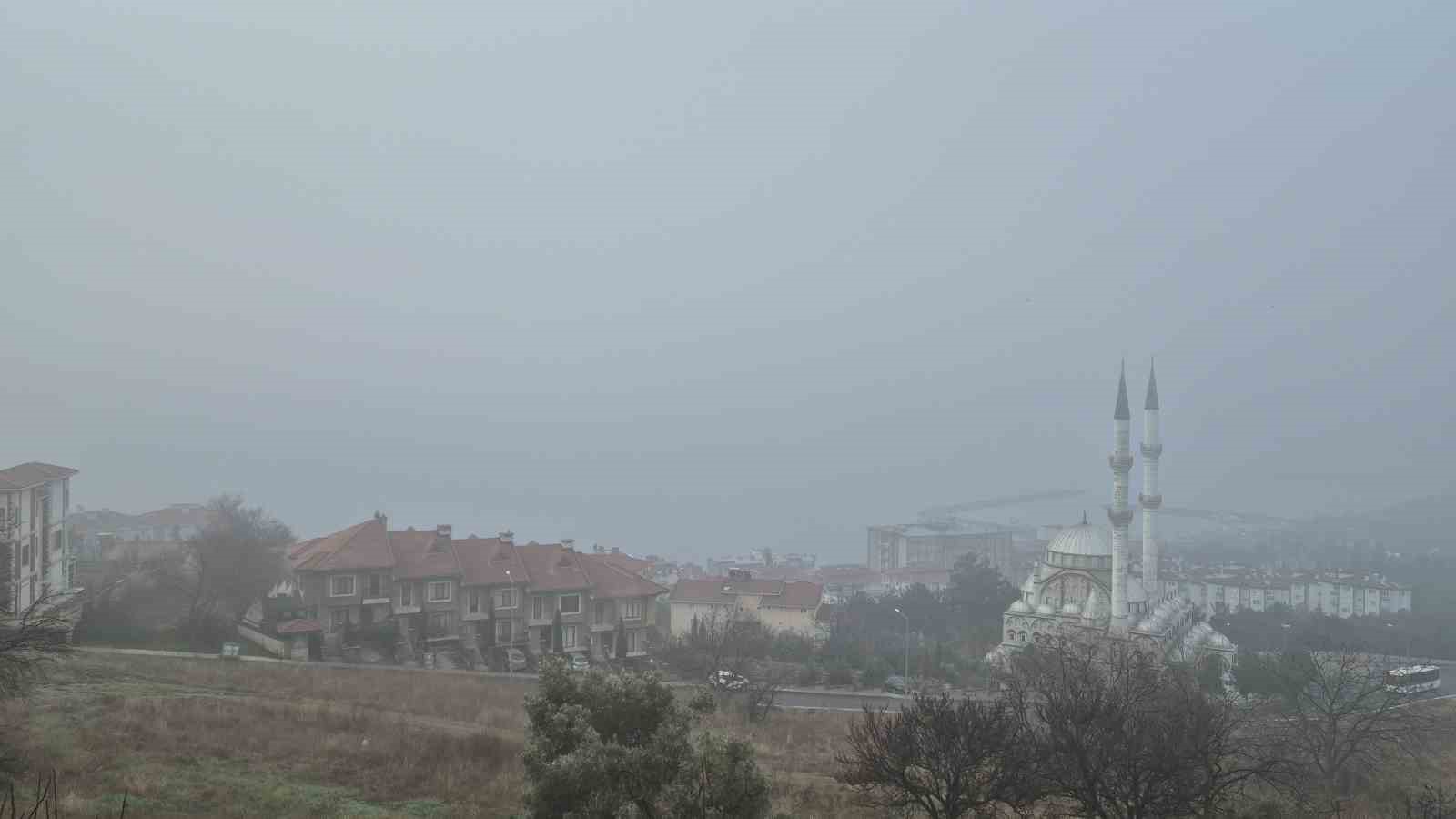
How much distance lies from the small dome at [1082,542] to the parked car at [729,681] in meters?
25.3

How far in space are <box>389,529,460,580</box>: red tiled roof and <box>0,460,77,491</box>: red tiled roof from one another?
995 cm

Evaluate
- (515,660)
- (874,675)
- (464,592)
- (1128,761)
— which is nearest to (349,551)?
(464,592)

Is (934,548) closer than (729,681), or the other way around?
(729,681)

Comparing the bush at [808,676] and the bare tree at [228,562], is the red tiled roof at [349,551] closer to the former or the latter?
the bare tree at [228,562]

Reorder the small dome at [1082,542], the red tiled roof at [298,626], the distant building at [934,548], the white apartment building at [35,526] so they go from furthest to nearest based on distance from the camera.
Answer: the distant building at [934,548], the small dome at [1082,542], the red tiled roof at [298,626], the white apartment building at [35,526]

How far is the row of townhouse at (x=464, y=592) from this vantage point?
30.0m

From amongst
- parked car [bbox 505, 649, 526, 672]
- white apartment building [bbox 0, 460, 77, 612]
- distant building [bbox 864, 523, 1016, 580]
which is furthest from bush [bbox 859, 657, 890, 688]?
distant building [bbox 864, 523, 1016, 580]

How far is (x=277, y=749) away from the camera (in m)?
14.4

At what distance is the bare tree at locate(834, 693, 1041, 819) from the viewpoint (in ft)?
35.1

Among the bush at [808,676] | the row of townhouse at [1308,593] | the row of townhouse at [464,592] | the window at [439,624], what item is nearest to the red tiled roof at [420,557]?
the row of townhouse at [464,592]

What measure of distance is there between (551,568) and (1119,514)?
1021 inches

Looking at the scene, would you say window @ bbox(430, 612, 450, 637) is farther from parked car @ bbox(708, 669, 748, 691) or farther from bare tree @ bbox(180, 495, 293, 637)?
parked car @ bbox(708, 669, 748, 691)

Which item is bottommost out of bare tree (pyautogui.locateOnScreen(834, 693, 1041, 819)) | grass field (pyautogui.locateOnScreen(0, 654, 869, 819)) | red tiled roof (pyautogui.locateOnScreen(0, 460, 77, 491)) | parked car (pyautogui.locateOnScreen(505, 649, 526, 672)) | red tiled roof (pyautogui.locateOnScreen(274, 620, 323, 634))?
parked car (pyautogui.locateOnScreen(505, 649, 526, 672))

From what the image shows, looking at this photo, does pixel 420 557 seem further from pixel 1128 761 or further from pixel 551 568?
pixel 1128 761
